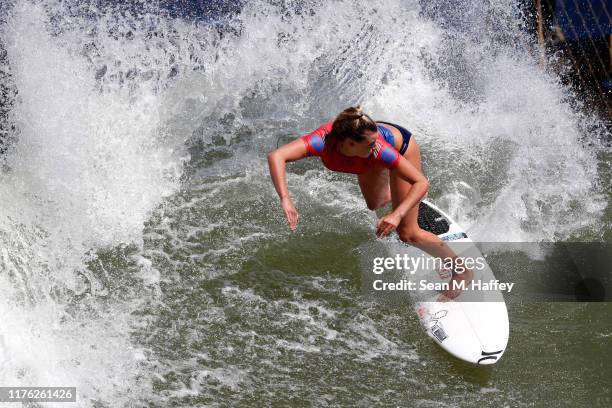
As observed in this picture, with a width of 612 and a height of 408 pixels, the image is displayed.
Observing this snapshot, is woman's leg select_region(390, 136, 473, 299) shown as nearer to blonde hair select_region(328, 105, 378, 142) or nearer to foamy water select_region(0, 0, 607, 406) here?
foamy water select_region(0, 0, 607, 406)

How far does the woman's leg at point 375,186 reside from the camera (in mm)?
5406

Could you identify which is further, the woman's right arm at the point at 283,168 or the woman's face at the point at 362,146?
the woman's face at the point at 362,146

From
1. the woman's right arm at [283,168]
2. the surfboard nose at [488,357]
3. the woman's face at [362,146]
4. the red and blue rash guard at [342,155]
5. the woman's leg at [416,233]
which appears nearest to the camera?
the woman's right arm at [283,168]

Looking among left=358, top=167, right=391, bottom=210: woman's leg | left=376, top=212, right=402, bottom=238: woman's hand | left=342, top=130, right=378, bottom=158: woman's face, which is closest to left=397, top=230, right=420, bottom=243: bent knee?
left=358, top=167, right=391, bottom=210: woman's leg

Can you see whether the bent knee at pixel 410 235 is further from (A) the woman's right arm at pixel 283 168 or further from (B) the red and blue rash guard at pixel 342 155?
(A) the woman's right arm at pixel 283 168

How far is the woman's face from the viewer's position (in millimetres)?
4426

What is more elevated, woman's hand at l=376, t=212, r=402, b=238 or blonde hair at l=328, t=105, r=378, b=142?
blonde hair at l=328, t=105, r=378, b=142

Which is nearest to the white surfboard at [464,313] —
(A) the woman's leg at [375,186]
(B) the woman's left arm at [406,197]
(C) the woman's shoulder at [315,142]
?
(A) the woman's leg at [375,186]

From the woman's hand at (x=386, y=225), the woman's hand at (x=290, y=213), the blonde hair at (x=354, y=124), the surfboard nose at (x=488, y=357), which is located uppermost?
A: the blonde hair at (x=354, y=124)

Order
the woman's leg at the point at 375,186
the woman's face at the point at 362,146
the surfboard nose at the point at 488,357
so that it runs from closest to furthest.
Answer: the woman's face at the point at 362,146, the surfboard nose at the point at 488,357, the woman's leg at the point at 375,186

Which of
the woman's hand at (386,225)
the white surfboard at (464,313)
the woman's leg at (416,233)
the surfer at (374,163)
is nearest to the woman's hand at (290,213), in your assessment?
the surfer at (374,163)

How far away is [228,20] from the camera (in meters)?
8.97

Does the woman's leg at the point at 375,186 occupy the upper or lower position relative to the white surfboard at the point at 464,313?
upper

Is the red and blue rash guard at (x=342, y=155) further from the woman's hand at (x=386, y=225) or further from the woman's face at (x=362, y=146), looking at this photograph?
the woman's hand at (x=386, y=225)
